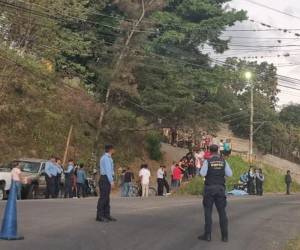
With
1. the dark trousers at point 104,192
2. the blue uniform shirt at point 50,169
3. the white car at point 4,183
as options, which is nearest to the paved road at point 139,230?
the dark trousers at point 104,192

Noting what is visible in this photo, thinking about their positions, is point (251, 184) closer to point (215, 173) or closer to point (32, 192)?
point (32, 192)

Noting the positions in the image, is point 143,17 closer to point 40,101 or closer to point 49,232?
point 40,101

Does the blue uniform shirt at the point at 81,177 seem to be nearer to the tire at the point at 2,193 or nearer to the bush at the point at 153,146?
the tire at the point at 2,193

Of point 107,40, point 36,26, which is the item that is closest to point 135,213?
point 36,26

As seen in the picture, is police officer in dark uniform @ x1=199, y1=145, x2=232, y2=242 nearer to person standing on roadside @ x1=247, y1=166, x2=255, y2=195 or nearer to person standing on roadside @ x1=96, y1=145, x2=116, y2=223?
person standing on roadside @ x1=96, y1=145, x2=116, y2=223

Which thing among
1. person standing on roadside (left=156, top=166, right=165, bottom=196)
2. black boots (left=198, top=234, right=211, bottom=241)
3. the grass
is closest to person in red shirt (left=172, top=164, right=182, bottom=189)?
person standing on roadside (left=156, top=166, right=165, bottom=196)

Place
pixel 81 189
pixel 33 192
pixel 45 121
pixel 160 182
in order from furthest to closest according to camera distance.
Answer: pixel 45 121 < pixel 160 182 < pixel 81 189 < pixel 33 192

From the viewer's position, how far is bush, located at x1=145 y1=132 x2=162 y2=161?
151 feet

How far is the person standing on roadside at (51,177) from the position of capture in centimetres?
2442

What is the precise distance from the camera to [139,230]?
1296 centimetres

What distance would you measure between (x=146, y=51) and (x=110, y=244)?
106 ft

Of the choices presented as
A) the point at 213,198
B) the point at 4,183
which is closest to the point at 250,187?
the point at 4,183

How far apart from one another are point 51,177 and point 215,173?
13803mm

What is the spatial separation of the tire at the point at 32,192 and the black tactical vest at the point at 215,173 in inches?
560
